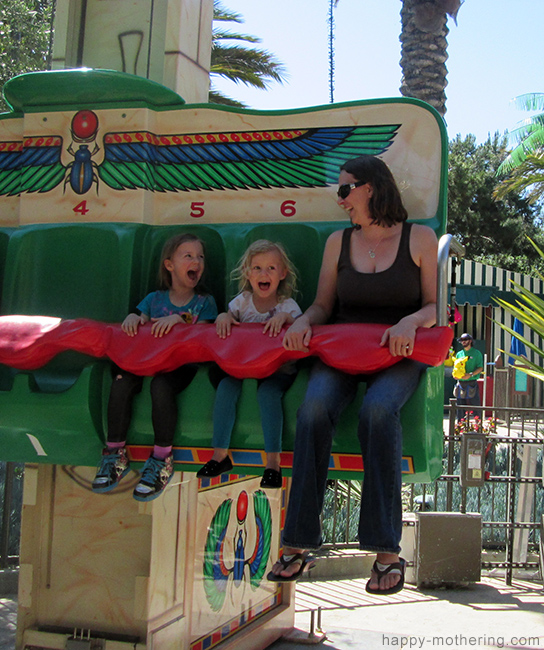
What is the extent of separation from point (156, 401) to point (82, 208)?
1.17 m

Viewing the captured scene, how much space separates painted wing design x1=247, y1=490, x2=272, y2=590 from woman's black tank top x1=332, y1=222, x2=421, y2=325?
6.16 feet

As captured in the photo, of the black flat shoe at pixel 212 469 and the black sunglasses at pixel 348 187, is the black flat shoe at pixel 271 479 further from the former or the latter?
the black sunglasses at pixel 348 187

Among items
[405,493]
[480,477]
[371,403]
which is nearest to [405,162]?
[371,403]

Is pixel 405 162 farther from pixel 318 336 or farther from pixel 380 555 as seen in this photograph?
pixel 380 555

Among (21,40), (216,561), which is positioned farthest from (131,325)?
(21,40)

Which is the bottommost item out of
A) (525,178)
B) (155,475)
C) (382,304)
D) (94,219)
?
(155,475)

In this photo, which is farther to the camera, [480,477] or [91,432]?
[480,477]

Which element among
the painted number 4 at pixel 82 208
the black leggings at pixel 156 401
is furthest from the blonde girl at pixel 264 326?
the painted number 4 at pixel 82 208

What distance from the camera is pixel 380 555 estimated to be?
2402 mm

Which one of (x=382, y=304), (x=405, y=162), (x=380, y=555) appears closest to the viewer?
(x=380, y=555)

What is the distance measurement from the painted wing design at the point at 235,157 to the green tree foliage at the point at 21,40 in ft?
20.4

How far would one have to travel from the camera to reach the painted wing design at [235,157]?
3215 mm

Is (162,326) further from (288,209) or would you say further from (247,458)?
(288,209)

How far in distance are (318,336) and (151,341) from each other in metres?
0.67
